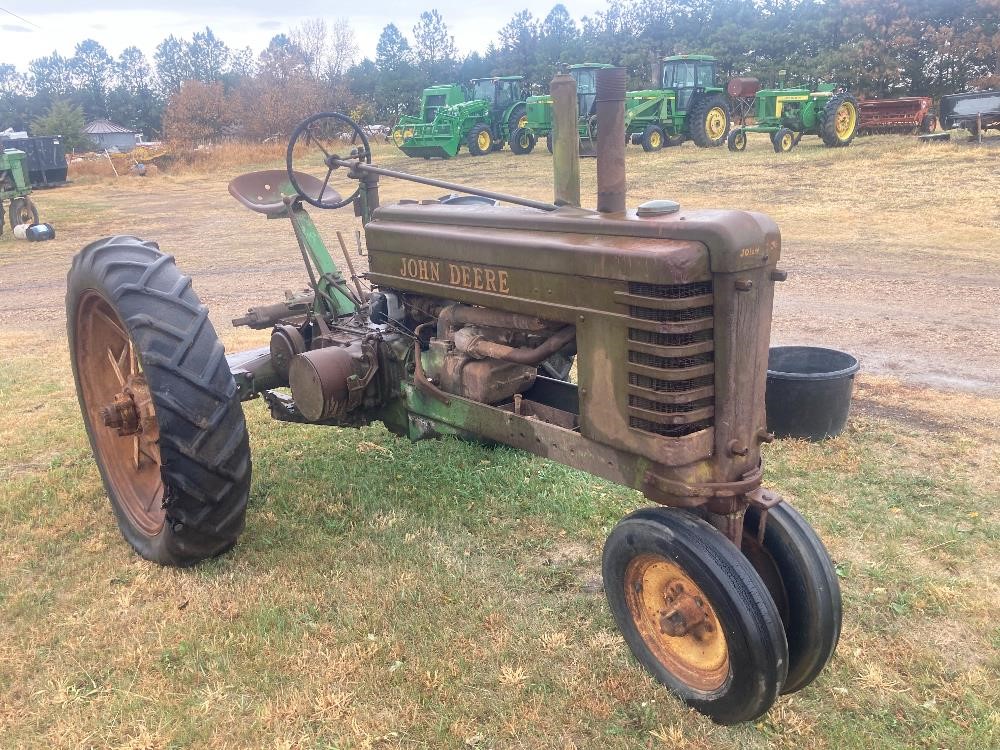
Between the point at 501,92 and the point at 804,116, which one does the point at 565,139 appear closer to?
the point at 804,116

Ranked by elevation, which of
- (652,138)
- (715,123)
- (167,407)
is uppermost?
(715,123)

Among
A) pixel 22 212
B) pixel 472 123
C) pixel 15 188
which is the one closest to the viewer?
pixel 15 188

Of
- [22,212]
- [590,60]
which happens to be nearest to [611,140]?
[22,212]

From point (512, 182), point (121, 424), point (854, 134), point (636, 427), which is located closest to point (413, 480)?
point (121, 424)

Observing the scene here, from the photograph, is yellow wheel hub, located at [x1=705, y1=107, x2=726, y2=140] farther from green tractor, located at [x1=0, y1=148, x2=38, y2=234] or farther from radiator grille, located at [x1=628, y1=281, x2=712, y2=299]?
radiator grille, located at [x1=628, y1=281, x2=712, y2=299]

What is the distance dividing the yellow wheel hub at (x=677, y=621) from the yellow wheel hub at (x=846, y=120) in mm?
17649

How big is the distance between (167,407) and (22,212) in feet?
43.9

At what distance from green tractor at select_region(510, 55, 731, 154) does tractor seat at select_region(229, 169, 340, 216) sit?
52.8ft

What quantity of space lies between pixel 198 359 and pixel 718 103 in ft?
65.5

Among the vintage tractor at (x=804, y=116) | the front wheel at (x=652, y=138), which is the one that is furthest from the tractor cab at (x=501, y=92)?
the vintage tractor at (x=804, y=116)

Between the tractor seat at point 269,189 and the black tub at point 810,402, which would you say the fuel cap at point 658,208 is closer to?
the black tub at point 810,402

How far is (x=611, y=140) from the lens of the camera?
2.50 meters

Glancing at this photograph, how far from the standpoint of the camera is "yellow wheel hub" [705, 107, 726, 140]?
2036 centimetres

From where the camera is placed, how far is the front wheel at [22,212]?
13820 millimetres
